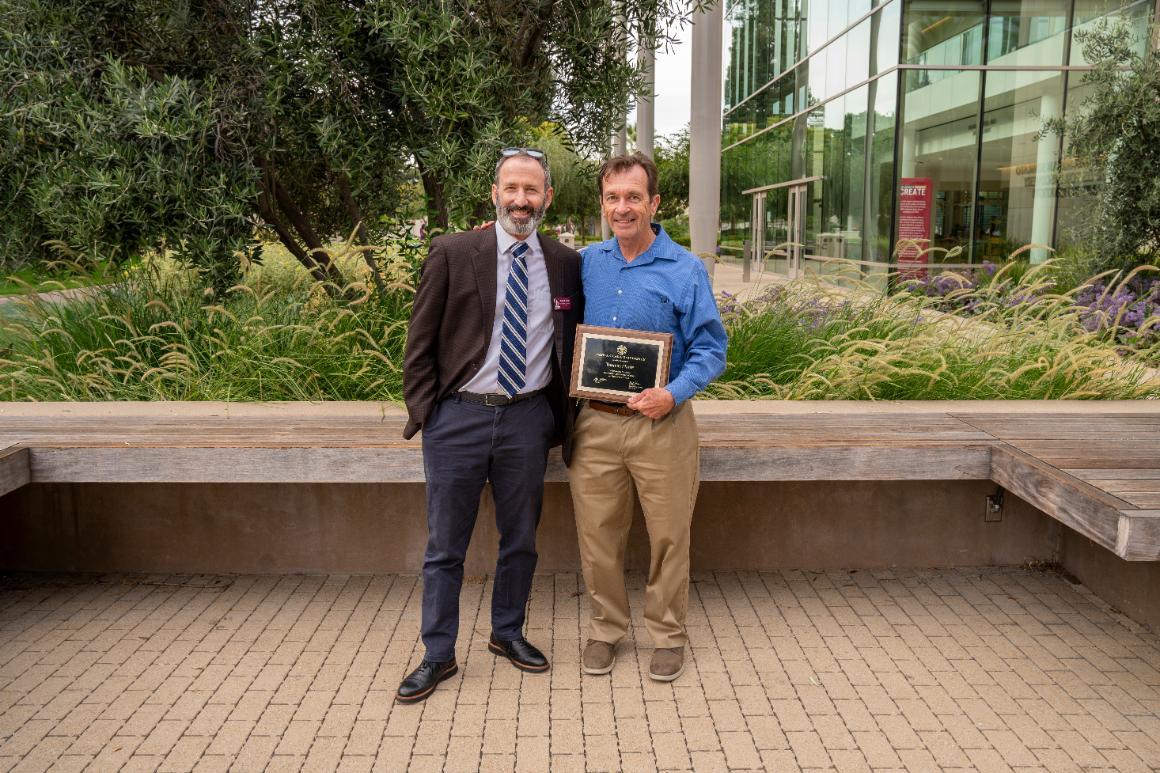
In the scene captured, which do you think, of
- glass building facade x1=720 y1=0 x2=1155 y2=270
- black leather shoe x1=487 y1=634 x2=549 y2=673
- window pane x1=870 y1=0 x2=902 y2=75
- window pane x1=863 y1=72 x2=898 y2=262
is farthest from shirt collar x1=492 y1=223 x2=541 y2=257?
window pane x1=870 y1=0 x2=902 y2=75

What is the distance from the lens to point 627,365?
3.35 meters

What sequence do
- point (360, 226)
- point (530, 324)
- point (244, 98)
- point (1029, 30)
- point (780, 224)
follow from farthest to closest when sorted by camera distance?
point (780, 224), point (1029, 30), point (360, 226), point (244, 98), point (530, 324)

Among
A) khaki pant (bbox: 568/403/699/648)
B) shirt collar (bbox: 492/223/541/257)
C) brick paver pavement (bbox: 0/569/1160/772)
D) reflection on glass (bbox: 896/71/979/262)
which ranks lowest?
brick paver pavement (bbox: 0/569/1160/772)

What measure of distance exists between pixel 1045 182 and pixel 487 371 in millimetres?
14052

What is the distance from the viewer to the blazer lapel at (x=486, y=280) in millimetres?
3379

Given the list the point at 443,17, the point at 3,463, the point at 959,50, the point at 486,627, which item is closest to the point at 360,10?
the point at 443,17

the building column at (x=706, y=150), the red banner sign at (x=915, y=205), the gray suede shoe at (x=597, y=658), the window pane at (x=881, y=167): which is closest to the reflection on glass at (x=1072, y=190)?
the red banner sign at (x=915, y=205)

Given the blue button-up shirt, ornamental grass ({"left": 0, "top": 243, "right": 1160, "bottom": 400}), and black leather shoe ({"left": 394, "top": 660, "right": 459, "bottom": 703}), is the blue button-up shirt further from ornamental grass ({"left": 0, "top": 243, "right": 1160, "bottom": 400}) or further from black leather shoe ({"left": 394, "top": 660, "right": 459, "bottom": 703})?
ornamental grass ({"left": 0, "top": 243, "right": 1160, "bottom": 400})

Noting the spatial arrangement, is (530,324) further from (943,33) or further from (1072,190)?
(943,33)

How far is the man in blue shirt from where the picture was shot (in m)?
3.37

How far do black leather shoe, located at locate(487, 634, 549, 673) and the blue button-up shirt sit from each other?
3.97 feet

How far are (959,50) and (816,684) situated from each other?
1368 centimetres

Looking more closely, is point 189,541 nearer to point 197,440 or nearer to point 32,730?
point 197,440

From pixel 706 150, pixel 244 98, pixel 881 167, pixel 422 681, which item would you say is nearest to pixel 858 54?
pixel 881 167
